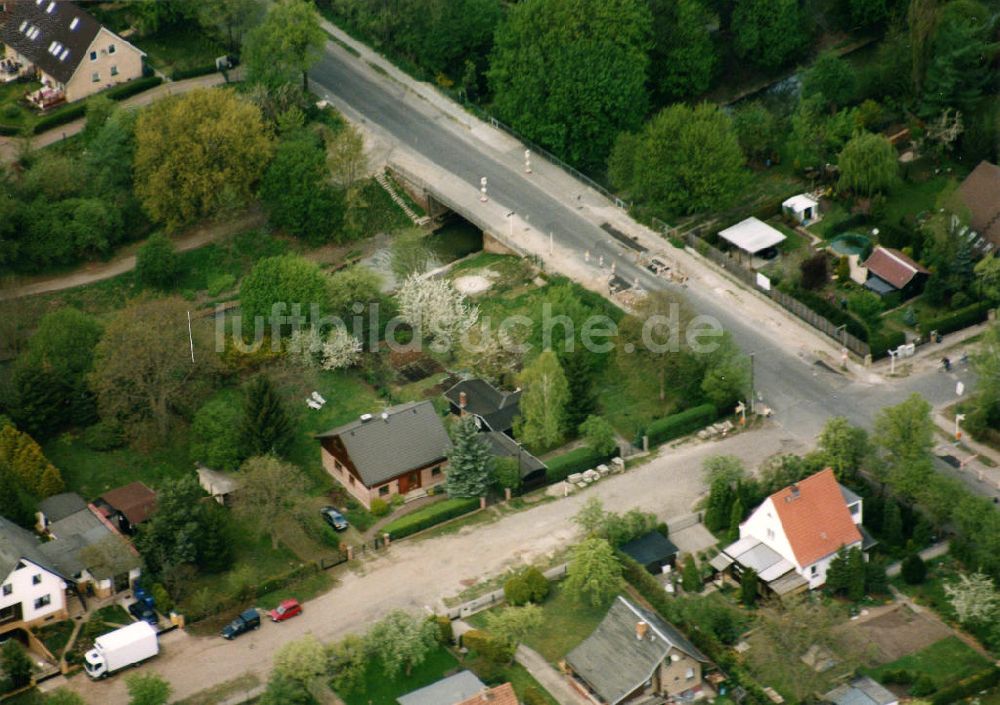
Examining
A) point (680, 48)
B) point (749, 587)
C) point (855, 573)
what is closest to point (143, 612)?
point (749, 587)

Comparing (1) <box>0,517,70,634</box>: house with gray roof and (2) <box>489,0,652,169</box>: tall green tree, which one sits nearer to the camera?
(1) <box>0,517,70,634</box>: house with gray roof

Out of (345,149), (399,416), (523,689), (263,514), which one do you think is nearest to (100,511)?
(263,514)

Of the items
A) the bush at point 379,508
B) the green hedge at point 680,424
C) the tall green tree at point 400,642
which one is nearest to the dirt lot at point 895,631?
the green hedge at point 680,424

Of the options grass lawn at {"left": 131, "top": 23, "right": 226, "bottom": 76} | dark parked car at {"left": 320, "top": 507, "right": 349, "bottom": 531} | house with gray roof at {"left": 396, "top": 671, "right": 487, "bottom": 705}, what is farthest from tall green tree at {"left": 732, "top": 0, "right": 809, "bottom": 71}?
house with gray roof at {"left": 396, "top": 671, "right": 487, "bottom": 705}

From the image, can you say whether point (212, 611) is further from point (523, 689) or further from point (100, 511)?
point (523, 689)

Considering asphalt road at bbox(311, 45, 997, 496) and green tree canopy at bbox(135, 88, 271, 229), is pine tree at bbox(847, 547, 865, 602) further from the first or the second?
green tree canopy at bbox(135, 88, 271, 229)

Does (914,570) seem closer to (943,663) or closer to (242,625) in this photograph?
(943,663)
